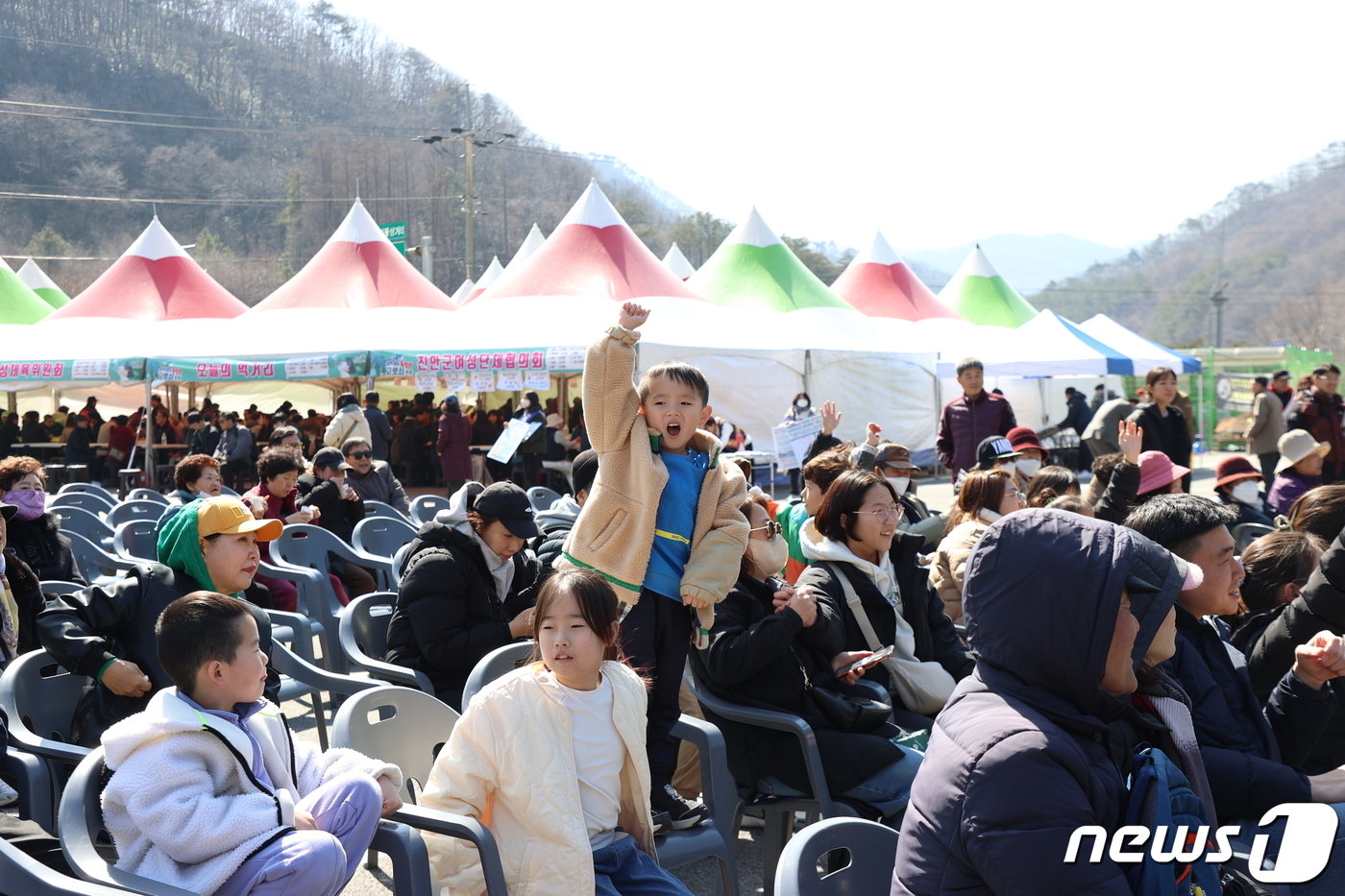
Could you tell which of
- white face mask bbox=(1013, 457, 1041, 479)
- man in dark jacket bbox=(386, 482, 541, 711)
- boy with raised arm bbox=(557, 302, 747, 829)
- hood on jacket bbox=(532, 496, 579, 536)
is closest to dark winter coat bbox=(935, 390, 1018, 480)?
white face mask bbox=(1013, 457, 1041, 479)

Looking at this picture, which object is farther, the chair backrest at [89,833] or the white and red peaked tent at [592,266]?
the white and red peaked tent at [592,266]

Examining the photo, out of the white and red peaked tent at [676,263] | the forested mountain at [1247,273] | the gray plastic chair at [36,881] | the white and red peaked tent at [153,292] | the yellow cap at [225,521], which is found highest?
the forested mountain at [1247,273]

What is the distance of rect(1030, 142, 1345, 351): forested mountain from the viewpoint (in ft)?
298

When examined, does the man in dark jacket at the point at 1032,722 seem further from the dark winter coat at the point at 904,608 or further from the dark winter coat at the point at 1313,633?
the dark winter coat at the point at 904,608

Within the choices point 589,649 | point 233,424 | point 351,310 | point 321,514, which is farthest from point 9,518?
point 351,310

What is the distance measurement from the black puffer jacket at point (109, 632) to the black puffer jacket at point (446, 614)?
23.1 inches

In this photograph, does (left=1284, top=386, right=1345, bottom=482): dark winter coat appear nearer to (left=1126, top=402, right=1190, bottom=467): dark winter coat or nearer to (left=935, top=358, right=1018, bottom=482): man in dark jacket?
(left=1126, top=402, right=1190, bottom=467): dark winter coat

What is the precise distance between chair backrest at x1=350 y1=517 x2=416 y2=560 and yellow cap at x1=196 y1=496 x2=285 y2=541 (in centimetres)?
356

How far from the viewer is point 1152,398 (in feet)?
28.1

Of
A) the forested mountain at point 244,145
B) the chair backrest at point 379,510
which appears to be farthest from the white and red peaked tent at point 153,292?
the forested mountain at point 244,145

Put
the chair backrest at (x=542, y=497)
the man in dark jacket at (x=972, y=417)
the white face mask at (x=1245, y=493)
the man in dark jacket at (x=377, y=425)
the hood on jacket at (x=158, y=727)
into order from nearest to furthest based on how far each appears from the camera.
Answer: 1. the hood on jacket at (x=158, y=727)
2. the white face mask at (x=1245, y=493)
3. the man in dark jacket at (x=972, y=417)
4. the chair backrest at (x=542, y=497)
5. the man in dark jacket at (x=377, y=425)

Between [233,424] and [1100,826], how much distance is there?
1536 cm

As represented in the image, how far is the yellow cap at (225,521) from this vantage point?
3566 millimetres

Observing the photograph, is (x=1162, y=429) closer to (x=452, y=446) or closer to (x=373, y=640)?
(x=373, y=640)
